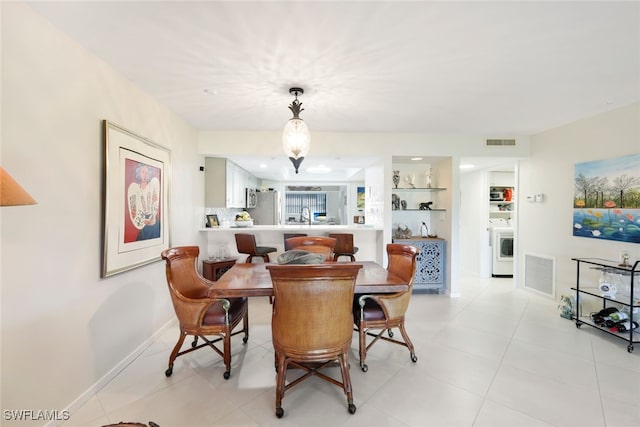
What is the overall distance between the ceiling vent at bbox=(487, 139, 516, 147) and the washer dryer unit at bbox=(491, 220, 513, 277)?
5.87 ft

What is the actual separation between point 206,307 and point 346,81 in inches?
88.2

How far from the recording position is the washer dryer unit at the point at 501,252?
5.21m

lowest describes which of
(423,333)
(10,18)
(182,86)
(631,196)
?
(423,333)

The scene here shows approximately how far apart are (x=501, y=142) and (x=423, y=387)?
12.5 ft

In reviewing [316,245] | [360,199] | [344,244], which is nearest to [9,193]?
[316,245]

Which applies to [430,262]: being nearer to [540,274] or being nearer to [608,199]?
[540,274]

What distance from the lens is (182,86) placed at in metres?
2.47

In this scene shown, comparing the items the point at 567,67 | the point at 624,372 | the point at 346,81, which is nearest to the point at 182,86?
the point at 346,81

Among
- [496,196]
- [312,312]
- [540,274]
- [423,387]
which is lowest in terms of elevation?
[423,387]

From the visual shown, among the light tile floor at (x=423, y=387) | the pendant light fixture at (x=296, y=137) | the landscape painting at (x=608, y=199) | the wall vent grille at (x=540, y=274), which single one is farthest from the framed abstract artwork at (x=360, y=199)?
the pendant light fixture at (x=296, y=137)

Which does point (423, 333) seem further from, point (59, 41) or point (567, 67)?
point (59, 41)

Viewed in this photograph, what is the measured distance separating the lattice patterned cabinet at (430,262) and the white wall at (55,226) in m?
3.62

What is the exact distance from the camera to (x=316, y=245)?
10.4 feet

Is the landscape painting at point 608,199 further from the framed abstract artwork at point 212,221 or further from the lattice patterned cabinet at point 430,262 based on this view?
the framed abstract artwork at point 212,221
